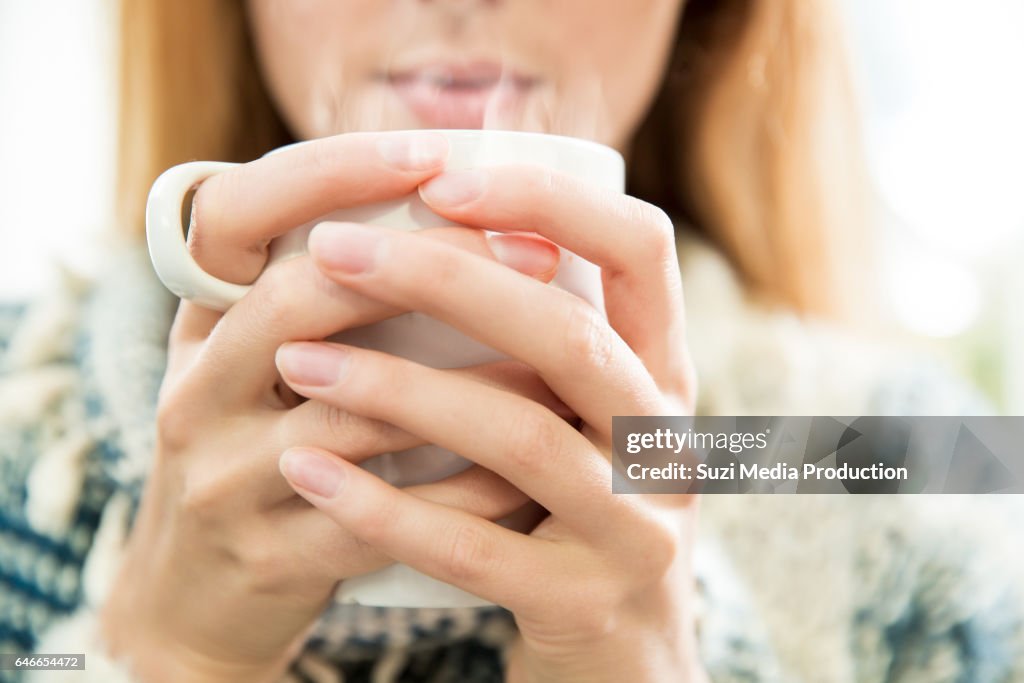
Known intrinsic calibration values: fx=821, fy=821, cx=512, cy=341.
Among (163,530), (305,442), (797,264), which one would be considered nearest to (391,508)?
(305,442)

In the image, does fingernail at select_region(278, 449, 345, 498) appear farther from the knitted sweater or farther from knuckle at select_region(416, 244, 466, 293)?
the knitted sweater

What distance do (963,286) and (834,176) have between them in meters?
1.55

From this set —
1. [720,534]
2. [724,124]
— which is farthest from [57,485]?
[724,124]

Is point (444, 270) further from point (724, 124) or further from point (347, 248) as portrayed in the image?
point (724, 124)

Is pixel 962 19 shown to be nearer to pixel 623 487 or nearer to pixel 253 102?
pixel 253 102

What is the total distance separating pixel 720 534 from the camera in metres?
0.93

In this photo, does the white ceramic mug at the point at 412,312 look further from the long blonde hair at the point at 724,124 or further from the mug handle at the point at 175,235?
the long blonde hair at the point at 724,124

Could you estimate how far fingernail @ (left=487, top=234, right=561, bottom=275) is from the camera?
0.42 m

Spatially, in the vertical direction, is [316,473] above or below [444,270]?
below

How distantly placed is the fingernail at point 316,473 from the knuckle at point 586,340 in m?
0.13

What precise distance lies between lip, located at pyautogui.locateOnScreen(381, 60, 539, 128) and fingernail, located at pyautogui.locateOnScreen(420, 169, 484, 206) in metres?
0.37

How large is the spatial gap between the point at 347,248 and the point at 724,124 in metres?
0.91

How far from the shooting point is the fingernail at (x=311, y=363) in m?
0.40

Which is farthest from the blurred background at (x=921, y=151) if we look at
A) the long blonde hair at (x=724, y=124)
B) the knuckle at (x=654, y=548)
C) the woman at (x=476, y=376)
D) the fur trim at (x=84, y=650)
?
the knuckle at (x=654, y=548)
